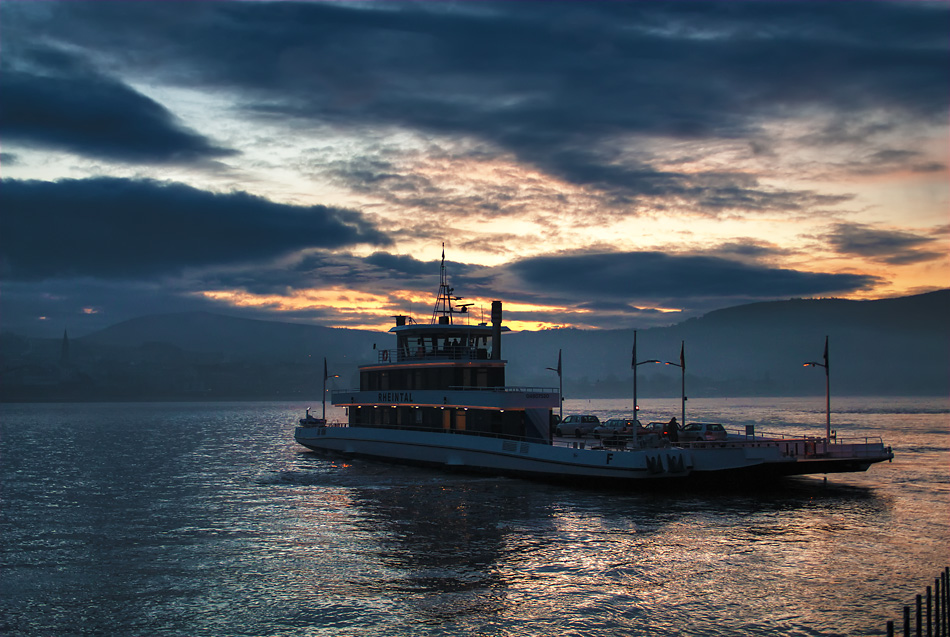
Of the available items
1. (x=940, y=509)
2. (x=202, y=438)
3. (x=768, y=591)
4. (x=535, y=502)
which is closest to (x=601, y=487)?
(x=535, y=502)

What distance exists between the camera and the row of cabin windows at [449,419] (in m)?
43.7

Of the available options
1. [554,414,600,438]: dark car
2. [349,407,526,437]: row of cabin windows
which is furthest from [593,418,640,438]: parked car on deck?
[349,407,526,437]: row of cabin windows

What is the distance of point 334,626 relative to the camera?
18.3 metres

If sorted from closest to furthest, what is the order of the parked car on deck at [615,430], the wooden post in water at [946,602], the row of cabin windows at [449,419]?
the wooden post in water at [946,602] → the row of cabin windows at [449,419] → the parked car on deck at [615,430]

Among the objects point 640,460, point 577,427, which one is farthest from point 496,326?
point 640,460

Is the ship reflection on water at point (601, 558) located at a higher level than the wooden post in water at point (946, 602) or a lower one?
lower

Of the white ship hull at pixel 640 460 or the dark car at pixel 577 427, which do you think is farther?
the dark car at pixel 577 427

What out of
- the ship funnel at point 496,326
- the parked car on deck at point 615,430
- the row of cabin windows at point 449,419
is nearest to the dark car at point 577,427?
the parked car on deck at point 615,430

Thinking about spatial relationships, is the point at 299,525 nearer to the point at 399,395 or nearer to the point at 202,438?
the point at 399,395

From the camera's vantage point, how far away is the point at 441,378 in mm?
47312

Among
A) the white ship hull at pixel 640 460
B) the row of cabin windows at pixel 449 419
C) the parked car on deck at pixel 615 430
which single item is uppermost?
the row of cabin windows at pixel 449 419

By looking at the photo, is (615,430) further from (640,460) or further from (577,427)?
(640,460)

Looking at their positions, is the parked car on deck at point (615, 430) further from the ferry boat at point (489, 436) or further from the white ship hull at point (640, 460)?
the white ship hull at point (640, 460)

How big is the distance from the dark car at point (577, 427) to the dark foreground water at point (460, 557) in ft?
43.1
